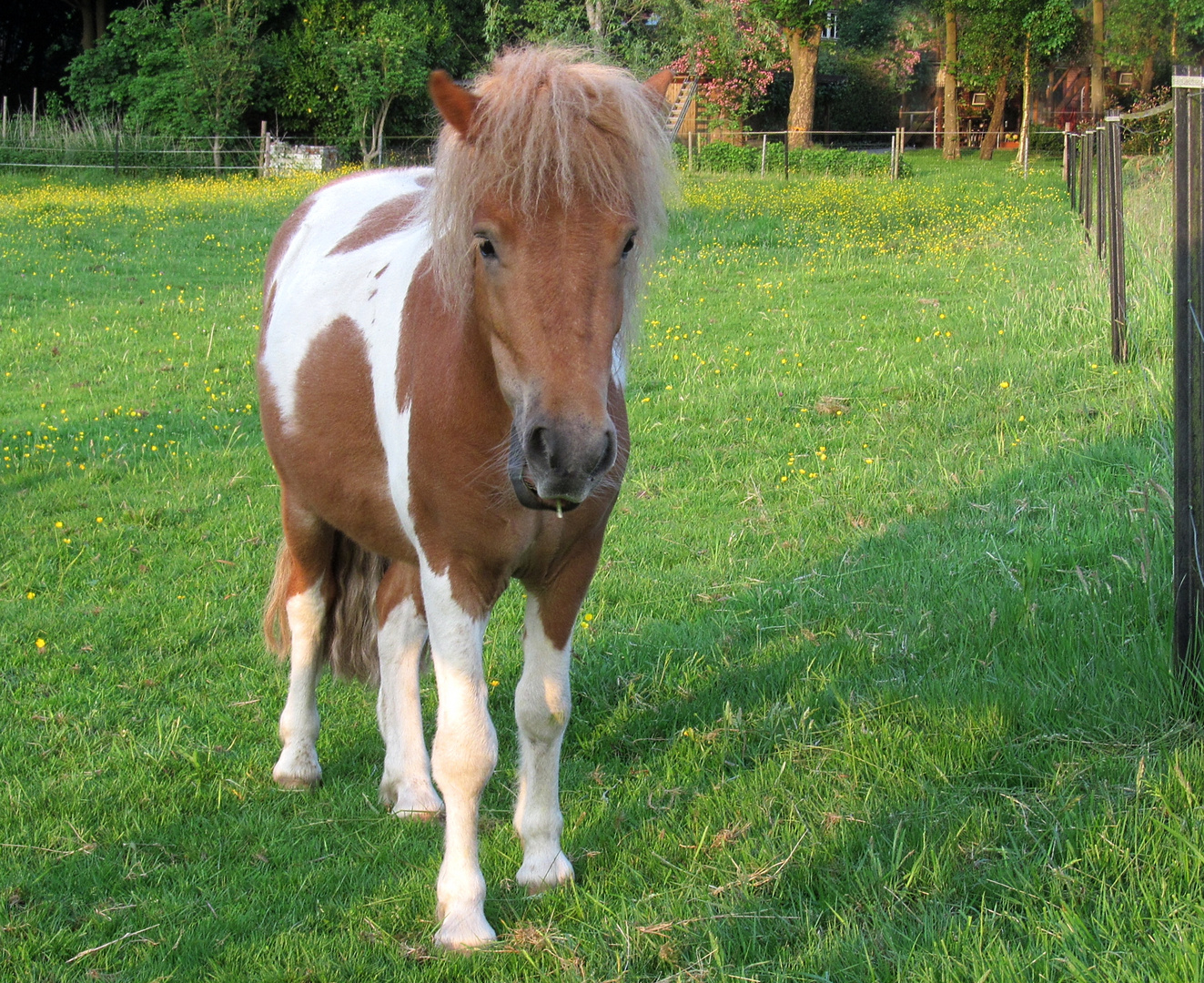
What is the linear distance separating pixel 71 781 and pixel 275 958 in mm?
1292

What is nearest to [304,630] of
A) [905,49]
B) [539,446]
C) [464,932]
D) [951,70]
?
[464,932]

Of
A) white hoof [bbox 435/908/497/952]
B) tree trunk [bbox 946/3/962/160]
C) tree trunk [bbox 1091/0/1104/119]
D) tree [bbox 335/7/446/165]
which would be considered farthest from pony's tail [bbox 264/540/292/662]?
tree trunk [bbox 946/3/962/160]

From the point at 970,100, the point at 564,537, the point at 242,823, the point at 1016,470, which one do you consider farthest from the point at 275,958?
the point at 970,100

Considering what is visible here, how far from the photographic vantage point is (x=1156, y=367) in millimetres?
6832

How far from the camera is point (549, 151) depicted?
239cm

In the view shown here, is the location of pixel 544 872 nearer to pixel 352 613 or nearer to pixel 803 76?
→ pixel 352 613

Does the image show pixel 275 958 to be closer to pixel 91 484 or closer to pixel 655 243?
pixel 655 243

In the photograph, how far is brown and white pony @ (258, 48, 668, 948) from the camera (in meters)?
2.39

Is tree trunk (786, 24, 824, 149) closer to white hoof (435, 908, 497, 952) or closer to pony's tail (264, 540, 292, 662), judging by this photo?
pony's tail (264, 540, 292, 662)

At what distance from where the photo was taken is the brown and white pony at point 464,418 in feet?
7.83

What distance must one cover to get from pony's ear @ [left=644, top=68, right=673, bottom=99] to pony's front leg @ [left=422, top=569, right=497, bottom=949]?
1397 millimetres

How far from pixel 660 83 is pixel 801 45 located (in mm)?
38709

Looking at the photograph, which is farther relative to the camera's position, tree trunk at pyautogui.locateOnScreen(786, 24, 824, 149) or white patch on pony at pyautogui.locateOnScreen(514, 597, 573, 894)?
tree trunk at pyautogui.locateOnScreen(786, 24, 824, 149)

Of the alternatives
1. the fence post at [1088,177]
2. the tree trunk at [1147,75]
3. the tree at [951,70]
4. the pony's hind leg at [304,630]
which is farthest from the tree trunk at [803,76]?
the pony's hind leg at [304,630]
